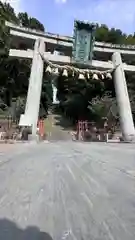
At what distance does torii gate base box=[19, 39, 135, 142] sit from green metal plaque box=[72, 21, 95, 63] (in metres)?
1.92

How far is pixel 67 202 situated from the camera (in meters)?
5.27

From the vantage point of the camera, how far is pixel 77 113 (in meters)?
35.7

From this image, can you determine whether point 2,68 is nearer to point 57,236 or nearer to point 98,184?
point 98,184

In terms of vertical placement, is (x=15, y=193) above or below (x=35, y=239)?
above

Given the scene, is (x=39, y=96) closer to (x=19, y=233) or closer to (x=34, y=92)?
(x=34, y=92)

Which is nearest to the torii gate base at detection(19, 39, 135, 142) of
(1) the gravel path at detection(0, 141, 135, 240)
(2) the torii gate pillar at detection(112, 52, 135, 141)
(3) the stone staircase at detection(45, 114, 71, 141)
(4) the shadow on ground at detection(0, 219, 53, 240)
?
(2) the torii gate pillar at detection(112, 52, 135, 141)

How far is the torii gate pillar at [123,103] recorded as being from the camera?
20.9 meters

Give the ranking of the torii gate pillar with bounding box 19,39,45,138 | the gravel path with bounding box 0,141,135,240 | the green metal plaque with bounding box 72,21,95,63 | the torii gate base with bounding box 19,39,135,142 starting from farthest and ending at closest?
the green metal plaque with bounding box 72,21,95,63, the torii gate base with bounding box 19,39,135,142, the torii gate pillar with bounding box 19,39,45,138, the gravel path with bounding box 0,141,135,240

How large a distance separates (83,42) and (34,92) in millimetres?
4986

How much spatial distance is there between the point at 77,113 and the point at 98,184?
95.8 ft

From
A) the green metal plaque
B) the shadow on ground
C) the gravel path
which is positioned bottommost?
the shadow on ground

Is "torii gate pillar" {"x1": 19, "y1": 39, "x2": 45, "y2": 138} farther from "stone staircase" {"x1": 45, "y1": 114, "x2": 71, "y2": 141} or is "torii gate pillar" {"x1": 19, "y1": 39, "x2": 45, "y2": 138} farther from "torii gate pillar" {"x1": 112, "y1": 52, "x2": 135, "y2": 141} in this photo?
"stone staircase" {"x1": 45, "y1": 114, "x2": 71, "y2": 141}

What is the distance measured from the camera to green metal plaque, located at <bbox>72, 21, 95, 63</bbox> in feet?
74.4

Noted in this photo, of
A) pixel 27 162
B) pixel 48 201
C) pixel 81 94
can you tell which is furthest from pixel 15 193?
pixel 81 94
